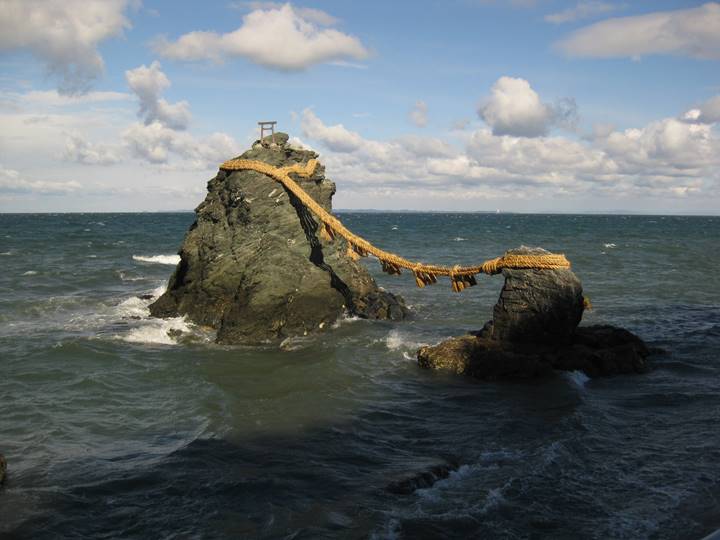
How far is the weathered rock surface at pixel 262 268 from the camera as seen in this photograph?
15516 millimetres

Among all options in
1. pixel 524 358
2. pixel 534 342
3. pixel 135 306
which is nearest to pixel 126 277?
pixel 135 306

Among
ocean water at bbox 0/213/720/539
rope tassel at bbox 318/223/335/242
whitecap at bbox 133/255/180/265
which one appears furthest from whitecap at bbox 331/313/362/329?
whitecap at bbox 133/255/180/265

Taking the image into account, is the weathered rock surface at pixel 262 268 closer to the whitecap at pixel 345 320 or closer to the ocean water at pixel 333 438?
the whitecap at pixel 345 320

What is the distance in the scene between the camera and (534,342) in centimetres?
1305

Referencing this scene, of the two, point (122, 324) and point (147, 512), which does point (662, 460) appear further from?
point (122, 324)

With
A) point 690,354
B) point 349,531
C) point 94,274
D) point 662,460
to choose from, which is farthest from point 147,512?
point 94,274

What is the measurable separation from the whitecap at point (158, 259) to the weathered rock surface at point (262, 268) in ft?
58.3

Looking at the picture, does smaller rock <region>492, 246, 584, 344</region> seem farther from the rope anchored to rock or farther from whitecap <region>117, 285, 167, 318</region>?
whitecap <region>117, 285, 167, 318</region>

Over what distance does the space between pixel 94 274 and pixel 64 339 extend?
14073mm

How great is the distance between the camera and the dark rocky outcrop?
1229 cm

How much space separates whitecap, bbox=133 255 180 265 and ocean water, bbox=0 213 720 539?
17.9 meters

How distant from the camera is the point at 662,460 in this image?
8203 mm

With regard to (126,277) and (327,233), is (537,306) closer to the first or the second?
(327,233)

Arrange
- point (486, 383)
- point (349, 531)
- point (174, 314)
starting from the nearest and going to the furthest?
1. point (349, 531)
2. point (486, 383)
3. point (174, 314)
